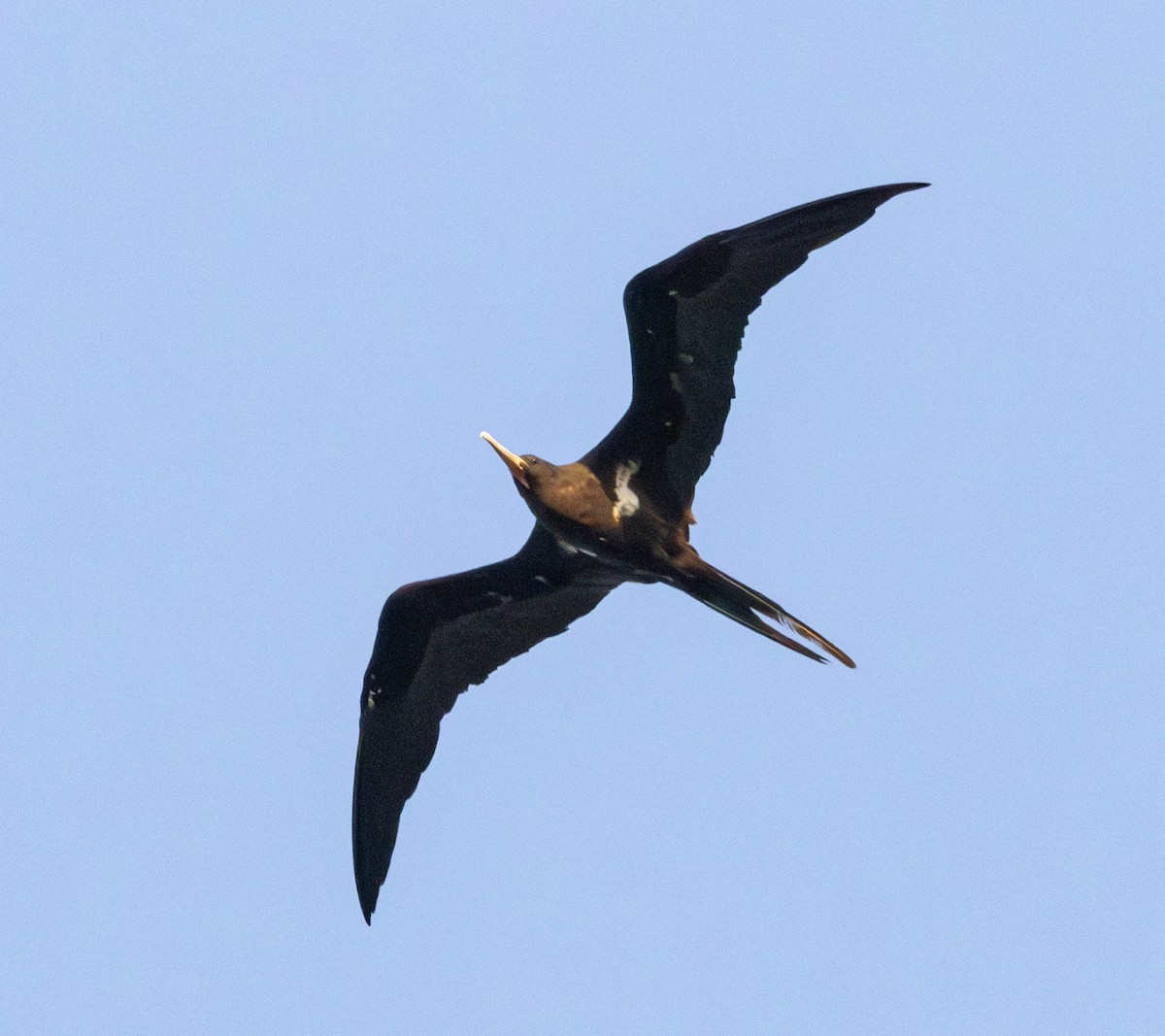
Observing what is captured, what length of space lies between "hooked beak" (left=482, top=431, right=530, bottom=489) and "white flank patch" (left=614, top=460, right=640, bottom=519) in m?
0.56

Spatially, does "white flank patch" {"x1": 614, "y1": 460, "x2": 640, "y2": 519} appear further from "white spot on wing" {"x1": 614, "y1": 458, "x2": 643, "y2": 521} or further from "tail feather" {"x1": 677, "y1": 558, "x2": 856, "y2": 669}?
"tail feather" {"x1": 677, "y1": 558, "x2": 856, "y2": 669}

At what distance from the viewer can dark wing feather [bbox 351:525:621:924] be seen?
11906mm

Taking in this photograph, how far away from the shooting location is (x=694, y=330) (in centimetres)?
1088

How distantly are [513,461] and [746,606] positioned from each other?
1.62 metres

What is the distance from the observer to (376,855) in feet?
39.6

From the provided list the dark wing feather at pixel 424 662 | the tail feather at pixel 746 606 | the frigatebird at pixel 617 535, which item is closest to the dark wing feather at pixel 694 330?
the frigatebird at pixel 617 535

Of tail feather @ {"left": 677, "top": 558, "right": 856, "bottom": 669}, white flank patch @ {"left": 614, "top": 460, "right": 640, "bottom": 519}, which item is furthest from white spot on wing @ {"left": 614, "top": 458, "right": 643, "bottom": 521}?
tail feather @ {"left": 677, "top": 558, "right": 856, "bottom": 669}

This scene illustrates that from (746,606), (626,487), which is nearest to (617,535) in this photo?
(626,487)

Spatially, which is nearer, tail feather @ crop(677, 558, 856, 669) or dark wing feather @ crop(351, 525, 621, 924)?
tail feather @ crop(677, 558, 856, 669)

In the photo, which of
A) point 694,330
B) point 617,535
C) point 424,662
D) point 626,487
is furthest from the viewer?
point 424,662

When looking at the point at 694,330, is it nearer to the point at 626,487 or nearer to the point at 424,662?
the point at 626,487

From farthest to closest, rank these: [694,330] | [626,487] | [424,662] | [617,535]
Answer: [424,662] → [626,487] → [617,535] → [694,330]

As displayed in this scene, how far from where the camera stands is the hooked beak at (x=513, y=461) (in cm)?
1109

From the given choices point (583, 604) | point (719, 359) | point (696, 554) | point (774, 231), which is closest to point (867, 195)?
point (774, 231)
